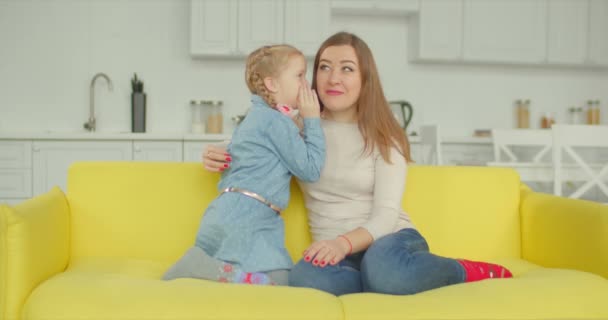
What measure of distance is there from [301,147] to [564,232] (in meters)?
0.80

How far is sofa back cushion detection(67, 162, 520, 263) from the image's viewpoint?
1818mm

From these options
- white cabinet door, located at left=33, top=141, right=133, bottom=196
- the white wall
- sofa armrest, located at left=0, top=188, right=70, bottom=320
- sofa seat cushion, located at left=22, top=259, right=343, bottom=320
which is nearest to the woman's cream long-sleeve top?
sofa seat cushion, located at left=22, top=259, right=343, bottom=320

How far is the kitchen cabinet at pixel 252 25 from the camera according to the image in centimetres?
467

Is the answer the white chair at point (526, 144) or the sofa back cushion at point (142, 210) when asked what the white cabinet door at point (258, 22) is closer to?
the white chair at point (526, 144)

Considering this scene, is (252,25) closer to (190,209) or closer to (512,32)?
(512,32)

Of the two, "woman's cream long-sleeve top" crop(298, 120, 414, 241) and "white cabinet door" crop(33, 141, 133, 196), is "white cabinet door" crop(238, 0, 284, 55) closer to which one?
"white cabinet door" crop(33, 141, 133, 196)

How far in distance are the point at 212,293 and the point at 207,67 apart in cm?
389

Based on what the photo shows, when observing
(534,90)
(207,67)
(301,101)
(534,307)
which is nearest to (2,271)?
(301,101)

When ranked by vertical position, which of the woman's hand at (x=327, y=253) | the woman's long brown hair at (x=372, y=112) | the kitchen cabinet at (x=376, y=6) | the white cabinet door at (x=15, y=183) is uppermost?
the kitchen cabinet at (x=376, y=6)

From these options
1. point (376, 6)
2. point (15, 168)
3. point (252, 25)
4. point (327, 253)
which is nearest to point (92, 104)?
point (15, 168)

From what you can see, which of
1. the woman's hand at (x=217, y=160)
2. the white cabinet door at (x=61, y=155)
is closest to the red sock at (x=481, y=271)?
the woman's hand at (x=217, y=160)

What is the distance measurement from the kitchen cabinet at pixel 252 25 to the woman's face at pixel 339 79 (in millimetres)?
2983

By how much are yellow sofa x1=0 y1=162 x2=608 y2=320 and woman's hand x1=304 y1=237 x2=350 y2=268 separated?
0.41ft

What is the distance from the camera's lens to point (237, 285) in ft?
4.54
